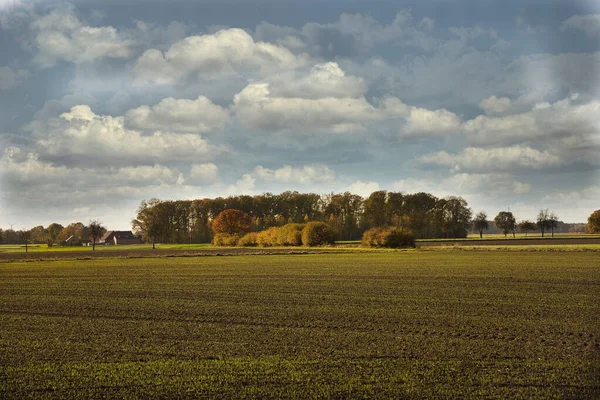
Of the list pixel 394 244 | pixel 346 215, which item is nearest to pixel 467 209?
pixel 346 215

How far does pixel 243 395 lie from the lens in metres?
9.27

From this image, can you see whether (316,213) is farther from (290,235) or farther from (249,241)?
(290,235)

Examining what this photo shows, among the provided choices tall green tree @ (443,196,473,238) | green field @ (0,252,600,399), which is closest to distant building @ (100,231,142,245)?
tall green tree @ (443,196,473,238)

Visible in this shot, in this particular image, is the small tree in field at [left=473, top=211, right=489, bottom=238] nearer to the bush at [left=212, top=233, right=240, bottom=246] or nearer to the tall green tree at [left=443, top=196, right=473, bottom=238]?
the tall green tree at [left=443, top=196, right=473, bottom=238]

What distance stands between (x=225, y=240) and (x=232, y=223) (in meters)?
10.9

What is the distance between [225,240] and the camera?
333 feet

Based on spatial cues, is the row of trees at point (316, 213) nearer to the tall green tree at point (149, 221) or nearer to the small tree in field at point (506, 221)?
the tall green tree at point (149, 221)

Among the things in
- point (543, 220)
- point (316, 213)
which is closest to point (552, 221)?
point (543, 220)

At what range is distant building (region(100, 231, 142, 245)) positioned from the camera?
→ 6122 inches

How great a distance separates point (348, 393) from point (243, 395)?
1.89 metres

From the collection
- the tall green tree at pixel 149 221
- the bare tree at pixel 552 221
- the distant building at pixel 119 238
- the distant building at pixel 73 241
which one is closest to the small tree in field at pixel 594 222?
the bare tree at pixel 552 221

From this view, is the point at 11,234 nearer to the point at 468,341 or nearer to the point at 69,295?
the point at 69,295

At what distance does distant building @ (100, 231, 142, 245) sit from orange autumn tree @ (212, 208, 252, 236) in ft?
169

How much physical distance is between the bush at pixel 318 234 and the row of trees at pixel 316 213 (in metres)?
11.7
